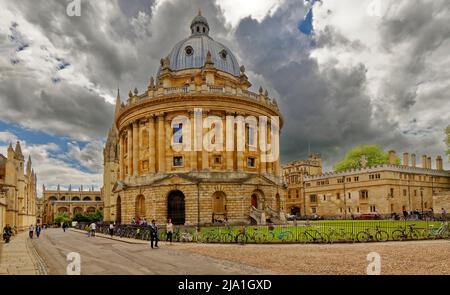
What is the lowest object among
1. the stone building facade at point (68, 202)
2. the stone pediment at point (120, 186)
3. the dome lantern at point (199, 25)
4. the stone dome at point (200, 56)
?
the stone building facade at point (68, 202)

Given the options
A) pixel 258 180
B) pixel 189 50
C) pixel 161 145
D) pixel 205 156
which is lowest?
pixel 258 180

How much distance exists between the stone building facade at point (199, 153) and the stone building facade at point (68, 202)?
91.2m

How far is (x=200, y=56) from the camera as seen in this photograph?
5441 centimetres

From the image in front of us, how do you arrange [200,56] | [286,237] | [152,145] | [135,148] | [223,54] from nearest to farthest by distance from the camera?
[286,237]
[152,145]
[135,148]
[200,56]
[223,54]

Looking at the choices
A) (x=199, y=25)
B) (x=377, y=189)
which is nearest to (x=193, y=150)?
(x=199, y=25)

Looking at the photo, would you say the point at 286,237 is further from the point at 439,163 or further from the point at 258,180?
the point at 439,163

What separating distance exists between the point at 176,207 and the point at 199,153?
22.6 ft

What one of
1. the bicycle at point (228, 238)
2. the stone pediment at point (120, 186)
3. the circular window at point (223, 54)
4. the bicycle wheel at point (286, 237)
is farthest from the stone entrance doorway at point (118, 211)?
the bicycle wheel at point (286, 237)

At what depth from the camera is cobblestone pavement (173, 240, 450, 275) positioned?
13992 millimetres

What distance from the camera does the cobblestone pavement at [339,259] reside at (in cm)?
1399

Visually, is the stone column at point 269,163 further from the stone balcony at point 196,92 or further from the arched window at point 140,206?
the arched window at point 140,206

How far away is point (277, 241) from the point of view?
24562 mm

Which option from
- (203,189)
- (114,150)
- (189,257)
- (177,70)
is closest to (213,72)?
(177,70)
